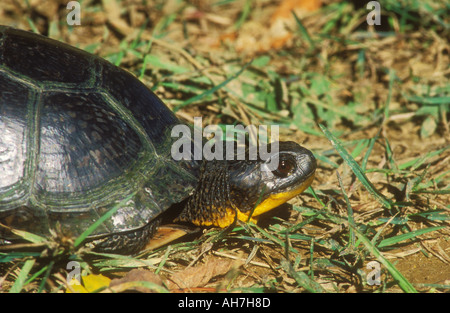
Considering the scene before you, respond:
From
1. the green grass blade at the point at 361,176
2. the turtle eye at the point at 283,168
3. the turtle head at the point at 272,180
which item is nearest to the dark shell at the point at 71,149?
the turtle head at the point at 272,180

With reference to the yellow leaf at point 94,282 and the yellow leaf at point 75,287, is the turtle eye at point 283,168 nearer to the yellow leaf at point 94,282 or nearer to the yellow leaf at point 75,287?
the yellow leaf at point 94,282

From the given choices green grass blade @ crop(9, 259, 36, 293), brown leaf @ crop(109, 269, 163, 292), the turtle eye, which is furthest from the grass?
the turtle eye

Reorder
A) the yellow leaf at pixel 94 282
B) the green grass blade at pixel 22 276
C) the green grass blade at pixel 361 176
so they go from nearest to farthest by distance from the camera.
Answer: the green grass blade at pixel 22 276, the yellow leaf at pixel 94 282, the green grass blade at pixel 361 176

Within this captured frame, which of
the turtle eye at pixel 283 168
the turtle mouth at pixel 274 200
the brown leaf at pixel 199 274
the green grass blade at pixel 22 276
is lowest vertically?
the brown leaf at pixel 199 274

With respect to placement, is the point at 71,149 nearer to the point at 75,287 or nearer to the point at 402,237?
the point at 75,287

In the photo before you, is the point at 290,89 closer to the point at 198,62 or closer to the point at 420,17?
the point at 198,62

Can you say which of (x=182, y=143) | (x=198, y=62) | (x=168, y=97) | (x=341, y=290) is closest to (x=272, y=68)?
(x=198, y=62)
